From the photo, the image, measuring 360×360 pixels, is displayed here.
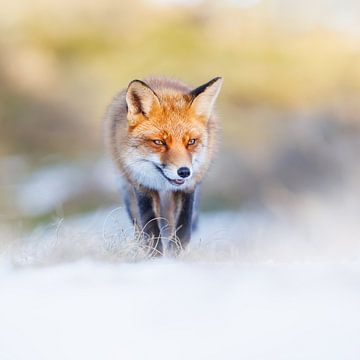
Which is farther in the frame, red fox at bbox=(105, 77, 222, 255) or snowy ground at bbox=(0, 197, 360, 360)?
red fox at bbox=(105, 77, 222, 255)

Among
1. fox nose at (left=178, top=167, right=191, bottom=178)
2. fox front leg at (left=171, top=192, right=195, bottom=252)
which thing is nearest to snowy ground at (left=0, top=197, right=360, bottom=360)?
fox nose at (left=178, top=167, right=191, bottom=178)

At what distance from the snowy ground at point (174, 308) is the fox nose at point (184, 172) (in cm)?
76

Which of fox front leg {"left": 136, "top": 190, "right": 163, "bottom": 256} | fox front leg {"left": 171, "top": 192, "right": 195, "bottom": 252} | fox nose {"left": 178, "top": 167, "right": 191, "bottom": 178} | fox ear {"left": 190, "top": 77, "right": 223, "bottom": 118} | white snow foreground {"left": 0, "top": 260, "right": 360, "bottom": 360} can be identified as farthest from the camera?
fox front leg {"left": 171, "top": 192, "right": 195, "bottom": 252}

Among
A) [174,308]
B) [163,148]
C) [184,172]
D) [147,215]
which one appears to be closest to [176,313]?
[174,308]

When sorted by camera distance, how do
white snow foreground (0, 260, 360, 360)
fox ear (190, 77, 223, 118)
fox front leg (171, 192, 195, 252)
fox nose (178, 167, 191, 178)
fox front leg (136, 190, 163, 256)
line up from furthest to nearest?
fox front leg (171, 192, 195, 252), fox front leg (136, 190, 163, 256), fox ear (190, 77, 223, 118), fox nose (178, 167, 191, 178), white snow foreground (0, 260, 360, 360)

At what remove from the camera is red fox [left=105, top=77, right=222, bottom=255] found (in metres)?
3.53

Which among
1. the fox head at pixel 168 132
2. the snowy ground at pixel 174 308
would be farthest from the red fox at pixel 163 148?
the snowy ground at pixel 174 308

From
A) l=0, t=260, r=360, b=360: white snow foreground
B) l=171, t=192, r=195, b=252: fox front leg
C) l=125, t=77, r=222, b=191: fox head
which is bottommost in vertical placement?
l=171, t=192, r=195, b=252: fox front leg

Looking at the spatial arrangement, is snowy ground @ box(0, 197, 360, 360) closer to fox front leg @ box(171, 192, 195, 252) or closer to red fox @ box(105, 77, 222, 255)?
red fox @ box(105, 77, 222, 255)

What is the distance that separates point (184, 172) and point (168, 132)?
0.68ft

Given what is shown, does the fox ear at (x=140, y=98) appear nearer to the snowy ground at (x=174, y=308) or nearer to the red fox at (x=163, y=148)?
the red fox at (x=163, y=148)

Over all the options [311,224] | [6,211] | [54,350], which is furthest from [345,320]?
[6,211]

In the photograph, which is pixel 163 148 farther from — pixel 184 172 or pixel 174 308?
pixel 174 308

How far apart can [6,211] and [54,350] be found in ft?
21.0
